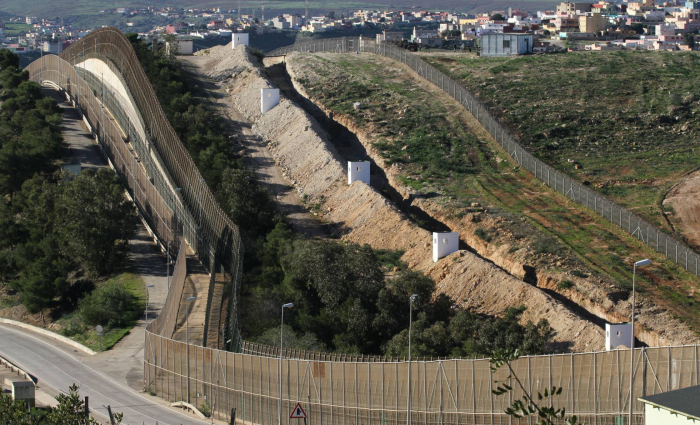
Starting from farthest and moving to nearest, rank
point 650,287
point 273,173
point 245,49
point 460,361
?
point 245,49, point 273,173, point 650,287, point 460,361

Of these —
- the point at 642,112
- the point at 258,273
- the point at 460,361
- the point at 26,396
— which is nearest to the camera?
the point at 460,361

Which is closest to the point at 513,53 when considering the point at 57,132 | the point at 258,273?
the point at 57,132

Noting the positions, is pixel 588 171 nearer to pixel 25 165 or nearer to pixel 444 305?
pixel 444 305

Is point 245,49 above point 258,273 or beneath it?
above

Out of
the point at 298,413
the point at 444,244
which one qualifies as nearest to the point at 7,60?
the point at 444,244

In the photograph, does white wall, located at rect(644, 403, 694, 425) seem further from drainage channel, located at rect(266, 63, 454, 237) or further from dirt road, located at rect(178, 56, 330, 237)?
dirt road, located at rect(178, 56, 330, 237)

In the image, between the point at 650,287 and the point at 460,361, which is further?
the point at 650,287
